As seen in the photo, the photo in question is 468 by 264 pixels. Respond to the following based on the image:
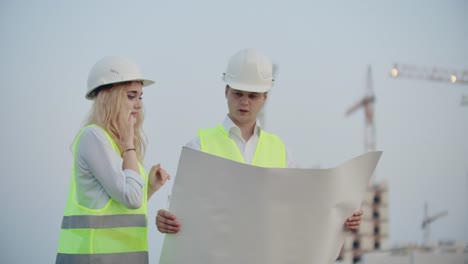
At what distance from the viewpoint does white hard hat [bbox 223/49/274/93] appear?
2.25 metres

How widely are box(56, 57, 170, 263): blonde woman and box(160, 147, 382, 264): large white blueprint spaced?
12 centimetres

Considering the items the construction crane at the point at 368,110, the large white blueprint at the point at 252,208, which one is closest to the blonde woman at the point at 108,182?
the large white blueprint at the point at 252,208

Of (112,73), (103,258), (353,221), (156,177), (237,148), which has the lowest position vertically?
(103,258)

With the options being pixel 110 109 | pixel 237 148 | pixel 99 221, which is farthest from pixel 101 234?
pixel 237 148

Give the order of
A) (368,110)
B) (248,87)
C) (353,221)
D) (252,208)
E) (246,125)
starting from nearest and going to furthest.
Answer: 1. (252,208)
2. (353,221)
3. (248,87)
4. (246,125)
5. (368,110)

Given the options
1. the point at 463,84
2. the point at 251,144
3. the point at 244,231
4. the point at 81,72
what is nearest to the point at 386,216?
the point at 463,84

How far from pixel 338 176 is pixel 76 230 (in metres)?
0.70

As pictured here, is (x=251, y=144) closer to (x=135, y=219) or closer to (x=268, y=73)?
(x=268, y=73)

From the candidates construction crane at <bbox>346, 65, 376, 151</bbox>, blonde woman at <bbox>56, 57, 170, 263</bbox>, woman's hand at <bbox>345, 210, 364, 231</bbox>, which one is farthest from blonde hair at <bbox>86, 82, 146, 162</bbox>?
construction crane at <bbox>346, 65, 376, 151</bbox>

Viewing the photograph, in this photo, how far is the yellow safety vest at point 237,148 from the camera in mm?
2287

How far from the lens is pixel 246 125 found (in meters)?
2.36

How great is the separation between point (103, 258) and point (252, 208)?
42 centimetres

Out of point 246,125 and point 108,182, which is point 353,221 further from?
point 108,182

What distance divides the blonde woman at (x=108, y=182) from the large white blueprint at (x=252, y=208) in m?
0.12
